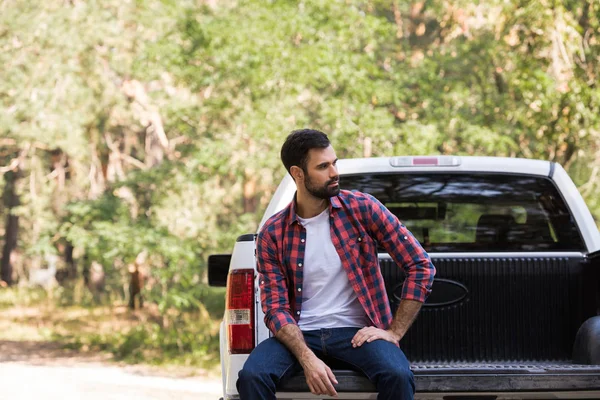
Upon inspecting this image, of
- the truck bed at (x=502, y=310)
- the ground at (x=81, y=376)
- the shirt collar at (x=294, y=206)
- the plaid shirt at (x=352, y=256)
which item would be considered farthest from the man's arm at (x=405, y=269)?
the ground at (x=81, y=376)

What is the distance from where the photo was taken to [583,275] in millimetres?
5176

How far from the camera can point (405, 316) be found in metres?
4.26

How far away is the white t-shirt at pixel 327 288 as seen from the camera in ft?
14.4

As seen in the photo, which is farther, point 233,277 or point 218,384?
point 218,384

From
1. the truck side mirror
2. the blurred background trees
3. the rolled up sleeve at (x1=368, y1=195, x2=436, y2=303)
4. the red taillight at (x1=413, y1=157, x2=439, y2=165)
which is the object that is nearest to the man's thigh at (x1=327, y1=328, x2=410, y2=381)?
the rolled up sleeve at (x1=368, y1=195, x2=436, y2=303)

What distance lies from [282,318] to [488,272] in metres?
1.33

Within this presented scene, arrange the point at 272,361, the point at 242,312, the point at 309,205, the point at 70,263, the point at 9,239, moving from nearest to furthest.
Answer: the point at 272,361
the point at 309,205
the point at 242,312
the point at 70,263
the point at 9,239

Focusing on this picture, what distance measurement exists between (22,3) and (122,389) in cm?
1169

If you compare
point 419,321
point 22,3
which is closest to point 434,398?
point 419,321

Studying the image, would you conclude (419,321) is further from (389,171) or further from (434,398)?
(434,398)

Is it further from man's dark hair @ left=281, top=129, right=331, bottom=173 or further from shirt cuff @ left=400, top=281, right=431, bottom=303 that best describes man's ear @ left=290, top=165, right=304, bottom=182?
shirt cuff @ left=400, top=281, right=431, bottom=303

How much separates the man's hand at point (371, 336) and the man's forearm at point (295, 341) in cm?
19

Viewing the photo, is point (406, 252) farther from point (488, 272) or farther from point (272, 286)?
point (488, 272)

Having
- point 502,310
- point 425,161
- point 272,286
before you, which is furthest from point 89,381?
point 272,286
